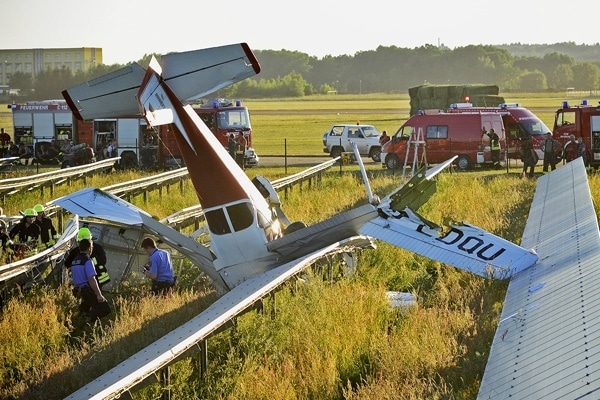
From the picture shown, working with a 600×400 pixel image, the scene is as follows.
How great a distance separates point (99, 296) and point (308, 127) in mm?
63379

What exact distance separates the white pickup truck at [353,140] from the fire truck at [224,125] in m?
4.37

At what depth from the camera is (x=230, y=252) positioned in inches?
587

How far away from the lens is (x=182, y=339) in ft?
32.6

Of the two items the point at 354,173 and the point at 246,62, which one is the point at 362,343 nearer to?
the point at 246,62

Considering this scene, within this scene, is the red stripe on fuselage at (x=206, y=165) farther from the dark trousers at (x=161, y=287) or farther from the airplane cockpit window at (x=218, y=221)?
the dark trousers at (x=161, y=287)

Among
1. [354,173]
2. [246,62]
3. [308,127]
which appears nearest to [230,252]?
[246,62]

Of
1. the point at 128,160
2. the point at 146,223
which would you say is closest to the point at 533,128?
the point at 128,160

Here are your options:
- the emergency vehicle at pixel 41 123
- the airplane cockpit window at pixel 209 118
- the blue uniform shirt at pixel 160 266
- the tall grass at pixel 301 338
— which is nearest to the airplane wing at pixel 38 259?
the tall grass at pixel 301 338

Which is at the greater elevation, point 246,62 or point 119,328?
point 246,62

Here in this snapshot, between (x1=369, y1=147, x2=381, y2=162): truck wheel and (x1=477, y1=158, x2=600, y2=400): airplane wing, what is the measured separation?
28342 millimetres

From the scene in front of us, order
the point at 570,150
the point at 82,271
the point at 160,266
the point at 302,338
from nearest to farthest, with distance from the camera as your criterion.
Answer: the point at 302,338 → the point at 82,271 → the point at 160,266 → the point at 570,150

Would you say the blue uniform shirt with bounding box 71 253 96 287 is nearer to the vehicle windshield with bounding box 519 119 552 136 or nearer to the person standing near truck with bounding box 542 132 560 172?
the person standing near truck with bounding box 542 132 560 172

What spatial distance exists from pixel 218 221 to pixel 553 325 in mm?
6821

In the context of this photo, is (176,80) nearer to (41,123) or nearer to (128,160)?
(128,160)
